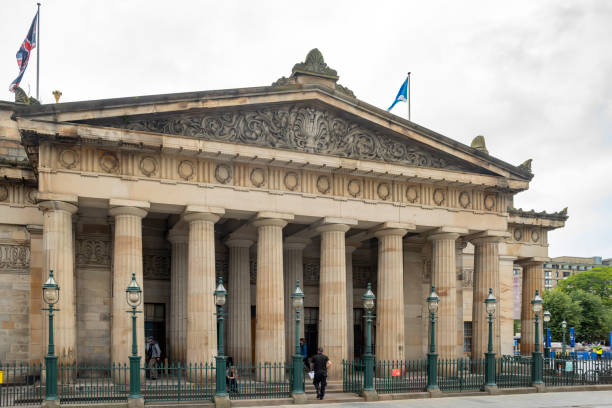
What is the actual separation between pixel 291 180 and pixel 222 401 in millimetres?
10582

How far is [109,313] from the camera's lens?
3091cm

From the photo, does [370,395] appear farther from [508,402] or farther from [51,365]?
[51,365]

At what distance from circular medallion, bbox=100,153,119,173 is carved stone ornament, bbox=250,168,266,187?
573 cm

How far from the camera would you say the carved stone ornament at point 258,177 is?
95.3 ft

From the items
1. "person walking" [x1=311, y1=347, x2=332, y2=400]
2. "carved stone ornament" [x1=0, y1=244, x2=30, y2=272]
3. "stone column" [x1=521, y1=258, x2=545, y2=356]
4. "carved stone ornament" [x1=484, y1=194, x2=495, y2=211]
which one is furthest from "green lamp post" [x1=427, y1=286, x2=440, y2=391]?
"carved stone ornament" [x1=0, y1=244, x2=30, y2=272]

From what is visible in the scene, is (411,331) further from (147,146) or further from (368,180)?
(147,146)

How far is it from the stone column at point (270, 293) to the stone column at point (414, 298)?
10518 millimetres

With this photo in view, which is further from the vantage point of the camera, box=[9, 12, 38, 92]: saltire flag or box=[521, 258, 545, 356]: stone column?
box=[521, 258, 545, 356]: stone column

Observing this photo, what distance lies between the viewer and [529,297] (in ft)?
139

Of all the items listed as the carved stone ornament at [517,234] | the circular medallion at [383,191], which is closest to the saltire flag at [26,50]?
the circular medallion at [383,191]

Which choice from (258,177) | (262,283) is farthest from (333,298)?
(258,177)

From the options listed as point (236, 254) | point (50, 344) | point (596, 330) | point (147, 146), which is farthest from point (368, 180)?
point (596, 330)

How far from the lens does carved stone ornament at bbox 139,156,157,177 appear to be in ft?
89.0

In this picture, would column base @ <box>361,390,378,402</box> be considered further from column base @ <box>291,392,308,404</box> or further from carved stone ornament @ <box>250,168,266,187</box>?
carved stone ornament @ <box>250,168,266,187</box>
